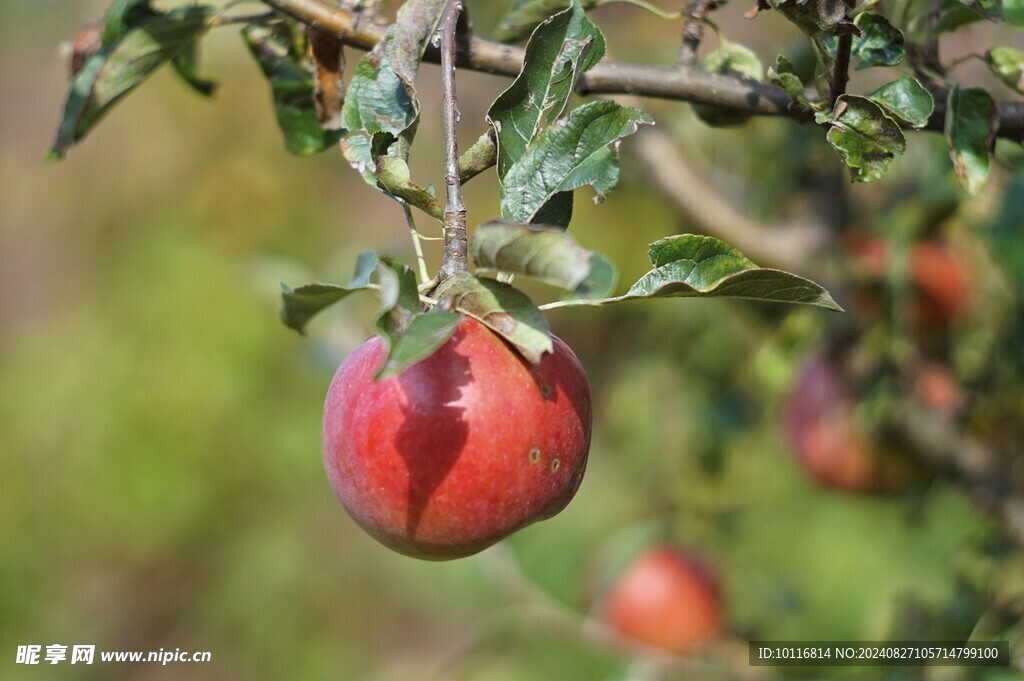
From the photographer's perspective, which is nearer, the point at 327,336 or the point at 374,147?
the point at 374,147

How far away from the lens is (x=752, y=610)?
1165mm

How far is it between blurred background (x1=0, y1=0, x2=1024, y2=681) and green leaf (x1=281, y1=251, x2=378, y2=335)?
340mm

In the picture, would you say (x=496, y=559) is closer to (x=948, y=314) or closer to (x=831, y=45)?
(x=948, y=314)

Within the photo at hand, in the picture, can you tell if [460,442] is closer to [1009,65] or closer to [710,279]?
[710,279]

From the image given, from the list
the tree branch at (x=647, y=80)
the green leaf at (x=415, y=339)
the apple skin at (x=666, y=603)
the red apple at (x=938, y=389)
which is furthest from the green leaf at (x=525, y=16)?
the apple skin at (x=666, y=603)

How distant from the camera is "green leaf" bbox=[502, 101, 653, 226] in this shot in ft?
1.35

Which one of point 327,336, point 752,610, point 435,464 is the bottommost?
point 752,610

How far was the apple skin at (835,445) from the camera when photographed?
3.31ft

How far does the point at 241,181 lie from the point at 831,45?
2.32 meters

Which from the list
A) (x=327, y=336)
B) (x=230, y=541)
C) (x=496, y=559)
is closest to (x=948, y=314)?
(x=496, y=559)

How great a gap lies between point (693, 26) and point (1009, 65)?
17cm

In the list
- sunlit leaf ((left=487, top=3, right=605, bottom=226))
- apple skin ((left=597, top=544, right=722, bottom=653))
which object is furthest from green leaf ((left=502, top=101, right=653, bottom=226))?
apple skin ((left=597, top=544, right=722, bottom=653))

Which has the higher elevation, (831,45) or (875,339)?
(831,45)

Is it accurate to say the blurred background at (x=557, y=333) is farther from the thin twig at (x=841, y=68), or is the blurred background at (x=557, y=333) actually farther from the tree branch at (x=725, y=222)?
the thin twig at (x=841, y=68)
